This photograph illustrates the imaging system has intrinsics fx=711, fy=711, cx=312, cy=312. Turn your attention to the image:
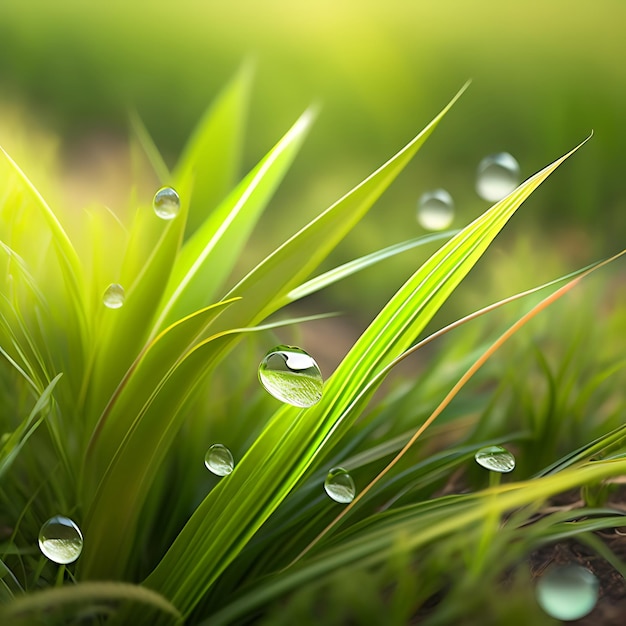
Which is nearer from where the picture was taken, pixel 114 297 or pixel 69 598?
pixel 69 598

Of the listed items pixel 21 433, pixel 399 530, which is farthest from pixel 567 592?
Answer: pixel 21 433

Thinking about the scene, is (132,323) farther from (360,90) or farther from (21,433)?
(360,90)

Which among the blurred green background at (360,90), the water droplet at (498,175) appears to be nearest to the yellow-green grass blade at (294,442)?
the water droplet at (498,175)

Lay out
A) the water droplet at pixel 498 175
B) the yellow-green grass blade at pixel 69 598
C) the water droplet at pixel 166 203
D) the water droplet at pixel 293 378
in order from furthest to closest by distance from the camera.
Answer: the water droplet at pixel 498 175 → the water droplet at pixel 166 203 → the water droplet at pixel 293 378 → the yellow-green grass blade at pixel 69 598

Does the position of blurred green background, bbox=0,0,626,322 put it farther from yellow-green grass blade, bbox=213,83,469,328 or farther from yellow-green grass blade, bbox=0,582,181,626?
yellow-green grass blade, bbox=0,582,181,626

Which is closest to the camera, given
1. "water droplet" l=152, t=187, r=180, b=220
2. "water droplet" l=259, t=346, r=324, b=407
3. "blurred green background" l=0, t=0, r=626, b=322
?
"water droplet" l=259, t=346, r=324, b=407

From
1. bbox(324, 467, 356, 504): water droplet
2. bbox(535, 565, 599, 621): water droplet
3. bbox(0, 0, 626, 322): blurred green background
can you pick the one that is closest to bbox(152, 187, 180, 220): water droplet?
bbox(324, 467, 356, 504): water droplet

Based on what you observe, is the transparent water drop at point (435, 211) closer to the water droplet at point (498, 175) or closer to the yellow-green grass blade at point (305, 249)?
the water droplet at point (498, 175)
